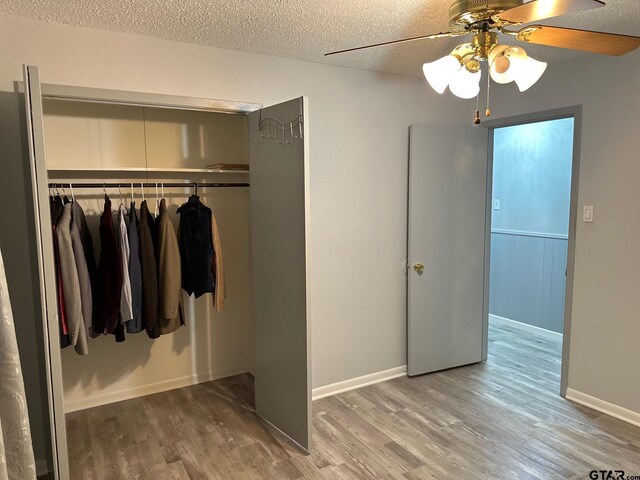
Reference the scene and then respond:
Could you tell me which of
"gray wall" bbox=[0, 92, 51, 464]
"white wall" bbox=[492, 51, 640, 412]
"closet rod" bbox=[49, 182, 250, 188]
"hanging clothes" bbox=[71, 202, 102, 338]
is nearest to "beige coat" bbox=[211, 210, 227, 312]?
"closet rod" bbox=[49, 182, 250, 188]

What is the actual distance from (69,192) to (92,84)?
793 millimetres

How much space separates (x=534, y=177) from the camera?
480 centimetres

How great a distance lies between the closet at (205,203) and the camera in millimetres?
2367

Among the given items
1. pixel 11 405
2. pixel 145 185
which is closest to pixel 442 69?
pixel 11 405

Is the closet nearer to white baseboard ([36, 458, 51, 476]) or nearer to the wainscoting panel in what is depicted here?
white baseboard ([36, 458, 51, 476])

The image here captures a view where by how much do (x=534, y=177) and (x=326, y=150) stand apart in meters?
2.76

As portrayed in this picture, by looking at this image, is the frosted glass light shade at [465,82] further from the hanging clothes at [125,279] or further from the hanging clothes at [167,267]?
the hanging clothes at [125,279]

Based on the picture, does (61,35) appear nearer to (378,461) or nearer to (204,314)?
(204,314)

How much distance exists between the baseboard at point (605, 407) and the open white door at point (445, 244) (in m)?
0.86

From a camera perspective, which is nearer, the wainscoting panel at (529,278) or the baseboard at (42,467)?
the baseboard at (42,467)

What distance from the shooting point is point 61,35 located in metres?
2.42

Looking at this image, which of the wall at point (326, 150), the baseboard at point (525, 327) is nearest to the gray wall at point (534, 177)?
the baseboard at point (525, 327)

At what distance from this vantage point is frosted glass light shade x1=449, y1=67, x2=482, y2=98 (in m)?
1.79

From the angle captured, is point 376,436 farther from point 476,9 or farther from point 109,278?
point 476,9
